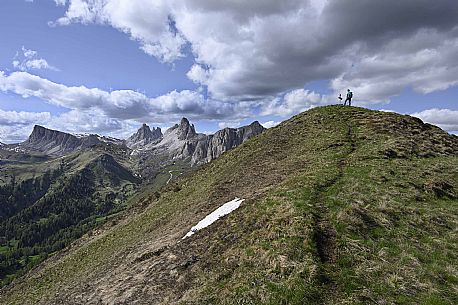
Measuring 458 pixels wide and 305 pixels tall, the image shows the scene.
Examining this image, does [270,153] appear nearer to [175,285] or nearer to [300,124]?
[300,124]

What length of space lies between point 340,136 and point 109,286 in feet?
125

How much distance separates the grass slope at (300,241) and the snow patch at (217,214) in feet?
4.17

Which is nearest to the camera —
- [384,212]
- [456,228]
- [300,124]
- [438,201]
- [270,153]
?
[456,228]

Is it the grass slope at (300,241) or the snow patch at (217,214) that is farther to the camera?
the snow patch at (217,214)

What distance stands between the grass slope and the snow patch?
4.17ft

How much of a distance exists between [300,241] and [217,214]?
11.7 meters

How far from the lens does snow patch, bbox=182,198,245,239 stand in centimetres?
2733

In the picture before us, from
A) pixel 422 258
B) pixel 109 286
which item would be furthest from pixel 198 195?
pixel 422 258

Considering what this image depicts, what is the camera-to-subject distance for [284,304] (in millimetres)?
14336

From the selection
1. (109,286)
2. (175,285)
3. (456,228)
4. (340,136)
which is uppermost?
(340,136)

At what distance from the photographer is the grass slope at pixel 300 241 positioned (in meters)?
15.7

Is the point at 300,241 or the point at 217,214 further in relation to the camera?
the point at 217,214

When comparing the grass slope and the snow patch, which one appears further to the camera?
the snow patch

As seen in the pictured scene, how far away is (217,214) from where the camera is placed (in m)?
29.0
